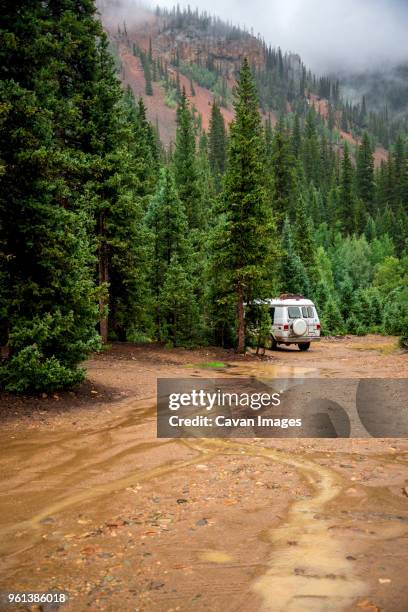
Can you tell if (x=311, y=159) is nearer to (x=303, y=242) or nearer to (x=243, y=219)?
(x=303, y=242)

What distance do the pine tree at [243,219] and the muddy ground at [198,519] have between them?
42.3 feet

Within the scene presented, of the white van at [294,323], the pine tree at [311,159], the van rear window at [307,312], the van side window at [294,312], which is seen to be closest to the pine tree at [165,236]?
the white van at [294,323]

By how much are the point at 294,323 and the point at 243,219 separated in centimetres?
626

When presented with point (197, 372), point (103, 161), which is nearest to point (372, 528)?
point (197, 372)

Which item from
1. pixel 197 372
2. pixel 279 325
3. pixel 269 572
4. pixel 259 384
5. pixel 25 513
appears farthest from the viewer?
pixel 279 325

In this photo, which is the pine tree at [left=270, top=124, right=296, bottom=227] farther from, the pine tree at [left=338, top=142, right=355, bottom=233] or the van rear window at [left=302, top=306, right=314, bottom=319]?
the van rear window at [left=302, top=306, right=314, bottom=319]

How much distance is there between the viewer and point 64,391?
11578 mm

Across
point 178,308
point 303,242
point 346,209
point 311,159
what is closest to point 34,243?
point 178,308

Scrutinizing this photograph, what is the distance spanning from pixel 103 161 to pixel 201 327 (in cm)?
870

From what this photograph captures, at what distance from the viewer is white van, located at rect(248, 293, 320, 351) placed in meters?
24.5

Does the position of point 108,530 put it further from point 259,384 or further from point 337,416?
point 259,384

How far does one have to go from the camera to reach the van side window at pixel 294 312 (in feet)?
81.9

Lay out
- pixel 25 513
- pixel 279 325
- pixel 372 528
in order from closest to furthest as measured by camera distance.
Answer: pixel 372 528
pixel 25 513
pixel 279 325

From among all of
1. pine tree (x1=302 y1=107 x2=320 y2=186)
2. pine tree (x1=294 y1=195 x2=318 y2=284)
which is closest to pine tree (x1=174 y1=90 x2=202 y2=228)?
pine tree (x1=294 y1=195 x2=318 y2=284)
